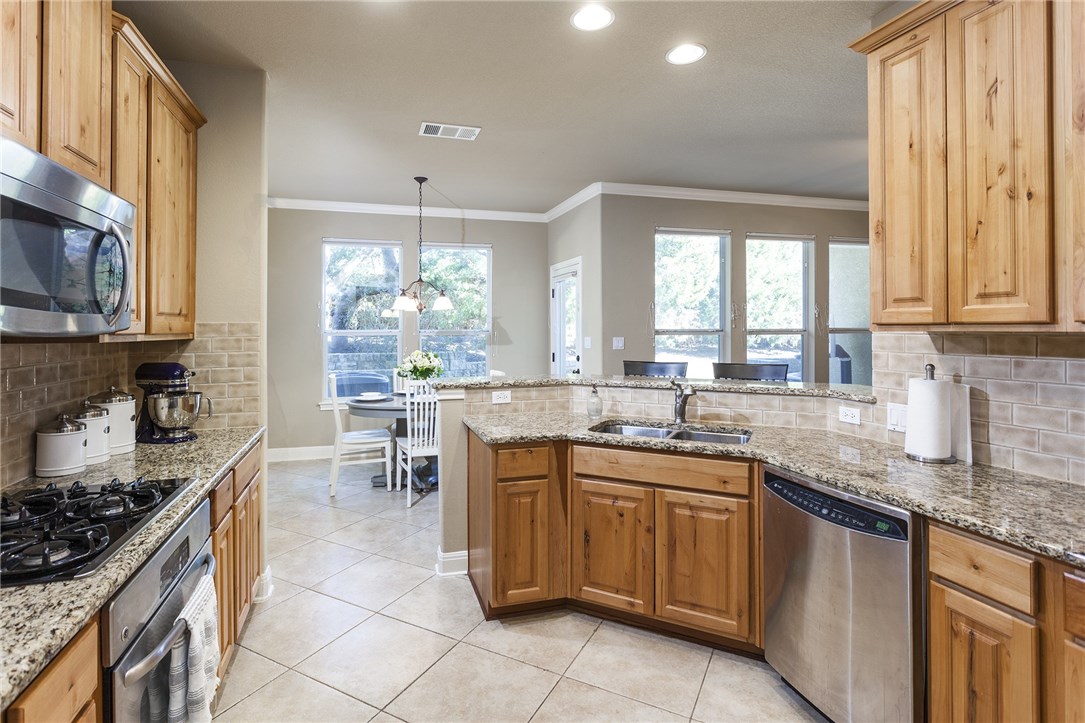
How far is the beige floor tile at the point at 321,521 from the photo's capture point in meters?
3.88

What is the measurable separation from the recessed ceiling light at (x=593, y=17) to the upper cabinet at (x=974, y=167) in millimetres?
1065

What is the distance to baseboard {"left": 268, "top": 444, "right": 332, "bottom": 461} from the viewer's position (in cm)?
593

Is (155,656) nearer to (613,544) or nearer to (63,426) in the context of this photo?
(63,426)

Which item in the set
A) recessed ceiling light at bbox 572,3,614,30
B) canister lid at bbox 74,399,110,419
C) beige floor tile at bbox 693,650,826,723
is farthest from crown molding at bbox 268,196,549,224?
beige floor tile at bbox 693,650,826,723

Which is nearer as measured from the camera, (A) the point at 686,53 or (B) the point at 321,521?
(A) the point at 686,53

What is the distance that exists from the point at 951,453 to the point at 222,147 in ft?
11.7

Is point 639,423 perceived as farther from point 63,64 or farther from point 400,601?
point 63,64

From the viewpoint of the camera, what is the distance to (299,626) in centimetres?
260

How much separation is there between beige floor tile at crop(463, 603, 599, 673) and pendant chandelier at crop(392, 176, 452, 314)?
3.48 meters

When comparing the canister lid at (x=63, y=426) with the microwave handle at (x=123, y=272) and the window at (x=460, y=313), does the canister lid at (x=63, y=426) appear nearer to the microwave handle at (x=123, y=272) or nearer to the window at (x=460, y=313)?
the microwave handle at (x=123, y=272)

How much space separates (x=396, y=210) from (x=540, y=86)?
3.44 metres

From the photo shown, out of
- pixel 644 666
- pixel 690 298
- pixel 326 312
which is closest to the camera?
pixel 644 666

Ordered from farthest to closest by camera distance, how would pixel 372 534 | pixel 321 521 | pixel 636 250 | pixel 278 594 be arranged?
pixel 636 250 → pixel 321 521 → pixel 372 534 → pixel 278 594

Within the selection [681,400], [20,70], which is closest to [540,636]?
[681,400]
